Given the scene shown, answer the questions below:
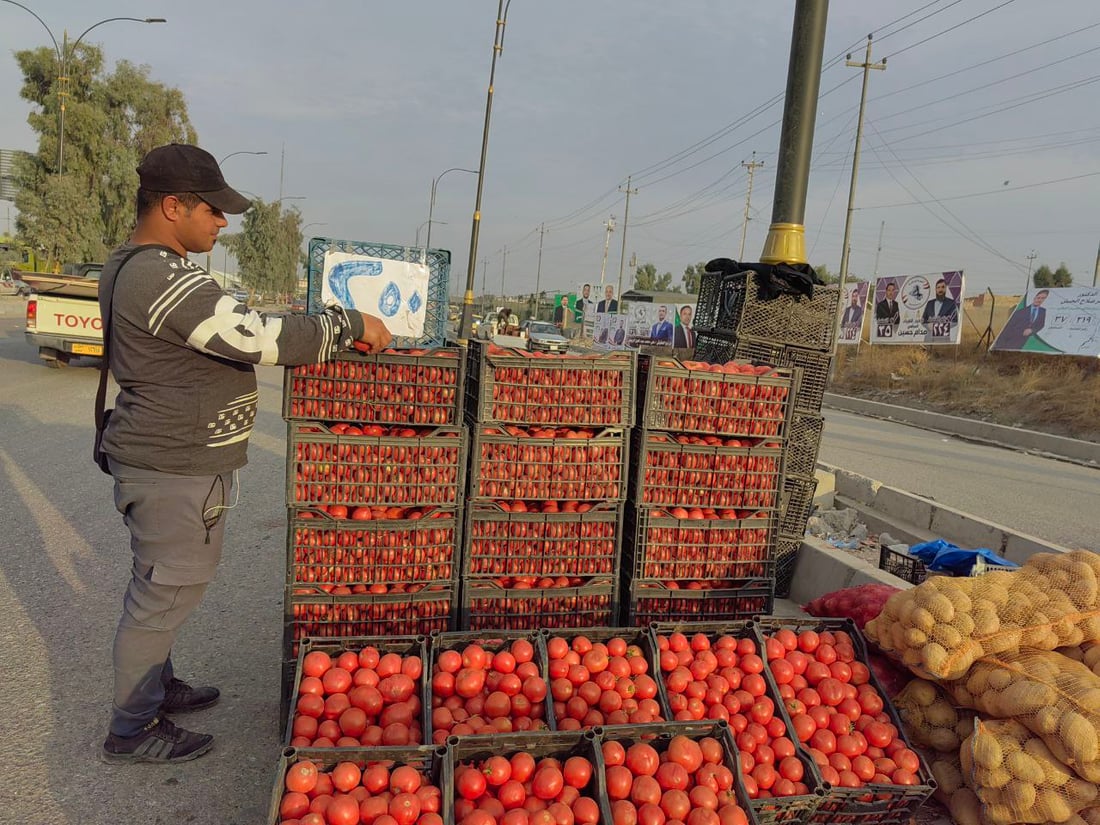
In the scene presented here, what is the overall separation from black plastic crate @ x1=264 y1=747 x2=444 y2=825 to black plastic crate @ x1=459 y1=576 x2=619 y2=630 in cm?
121

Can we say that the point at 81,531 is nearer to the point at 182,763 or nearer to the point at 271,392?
the point at 182,763

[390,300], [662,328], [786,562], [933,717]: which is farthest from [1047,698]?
[662,328]

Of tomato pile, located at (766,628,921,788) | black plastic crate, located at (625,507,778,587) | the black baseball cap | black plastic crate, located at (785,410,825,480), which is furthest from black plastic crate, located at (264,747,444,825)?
black plastic crate, located at (785,410,825,480)

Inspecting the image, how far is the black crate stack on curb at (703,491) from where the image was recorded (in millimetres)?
4133

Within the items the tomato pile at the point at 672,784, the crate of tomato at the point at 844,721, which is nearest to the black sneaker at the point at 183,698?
the tomato pile at the point at 672,784

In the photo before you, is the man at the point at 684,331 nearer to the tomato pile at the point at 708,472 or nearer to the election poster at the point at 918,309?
the election poster at the point at 918,309

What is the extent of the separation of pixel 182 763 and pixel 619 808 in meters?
1.99

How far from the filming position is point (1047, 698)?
311 cm

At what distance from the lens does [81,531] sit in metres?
6.04

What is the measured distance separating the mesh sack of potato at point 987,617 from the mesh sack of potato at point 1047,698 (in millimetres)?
76

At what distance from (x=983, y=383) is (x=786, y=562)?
19.5 meters

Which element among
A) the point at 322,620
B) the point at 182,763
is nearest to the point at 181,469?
the point at 322,620

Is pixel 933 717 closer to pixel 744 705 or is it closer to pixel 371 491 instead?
pixel 744 705

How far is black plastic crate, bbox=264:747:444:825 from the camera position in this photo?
2615 mm
